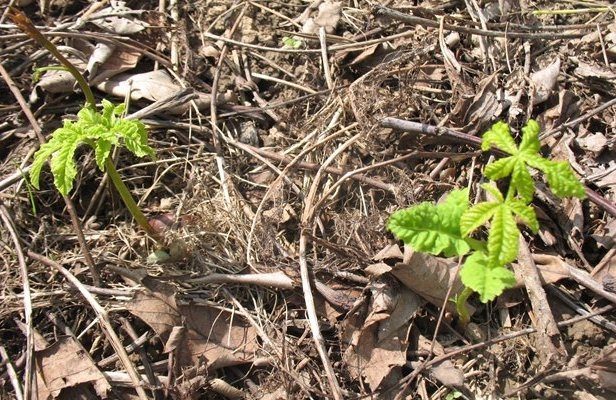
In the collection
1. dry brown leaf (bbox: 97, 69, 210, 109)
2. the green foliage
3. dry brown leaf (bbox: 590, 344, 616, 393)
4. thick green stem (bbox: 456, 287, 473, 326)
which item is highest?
the green foliage

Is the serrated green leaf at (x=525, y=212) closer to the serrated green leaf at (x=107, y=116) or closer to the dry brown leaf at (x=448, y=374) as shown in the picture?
the dry brown leaf at (x=448, y=374)

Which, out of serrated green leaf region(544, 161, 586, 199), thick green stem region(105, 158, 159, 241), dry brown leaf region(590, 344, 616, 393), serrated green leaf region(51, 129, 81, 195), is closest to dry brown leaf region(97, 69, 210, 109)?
thick green stem region(105, 158, 159, 241)

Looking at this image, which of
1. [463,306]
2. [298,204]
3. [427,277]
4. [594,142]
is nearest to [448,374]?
[463,306]

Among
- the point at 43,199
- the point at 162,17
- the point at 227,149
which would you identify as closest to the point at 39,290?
the point at 43,199

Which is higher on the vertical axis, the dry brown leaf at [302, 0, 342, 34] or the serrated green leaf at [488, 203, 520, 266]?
the dry brown leaf at [302, 0, 342, 34]

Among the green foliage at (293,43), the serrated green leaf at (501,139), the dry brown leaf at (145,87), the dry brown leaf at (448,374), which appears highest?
the serrated green leaf at (501,139)

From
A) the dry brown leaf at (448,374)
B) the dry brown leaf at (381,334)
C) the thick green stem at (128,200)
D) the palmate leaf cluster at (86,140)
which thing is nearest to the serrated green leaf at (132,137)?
the palmate leaf cluster at (86,140)

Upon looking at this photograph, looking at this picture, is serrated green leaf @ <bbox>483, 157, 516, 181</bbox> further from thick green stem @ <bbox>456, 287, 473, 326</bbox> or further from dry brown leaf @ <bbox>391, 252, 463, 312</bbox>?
dry brown leaf @ <bbox>391, 252, 463, 312</bbox>

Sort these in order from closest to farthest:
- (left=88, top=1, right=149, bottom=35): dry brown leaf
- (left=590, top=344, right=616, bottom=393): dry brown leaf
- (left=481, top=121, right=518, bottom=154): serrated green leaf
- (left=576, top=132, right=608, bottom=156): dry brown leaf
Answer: (left=481, top=121, right=518, bottom=154): serrated green leaf, (left=590, top=344, right=616, bottom=393): dry brown leaf, (left=576, top=132, right=608, bottom=156): dry brown leaf, (left=88, top=1, right=149, bottom=35): dry brown leaf

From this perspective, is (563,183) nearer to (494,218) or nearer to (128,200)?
(494,218)

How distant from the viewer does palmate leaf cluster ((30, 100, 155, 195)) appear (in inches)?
88.5

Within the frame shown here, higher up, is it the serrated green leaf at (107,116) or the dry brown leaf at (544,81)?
the serrated green leaf at (107,116)

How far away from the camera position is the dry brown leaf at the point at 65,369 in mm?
2494

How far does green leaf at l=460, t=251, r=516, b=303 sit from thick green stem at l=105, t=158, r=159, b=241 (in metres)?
1.41
